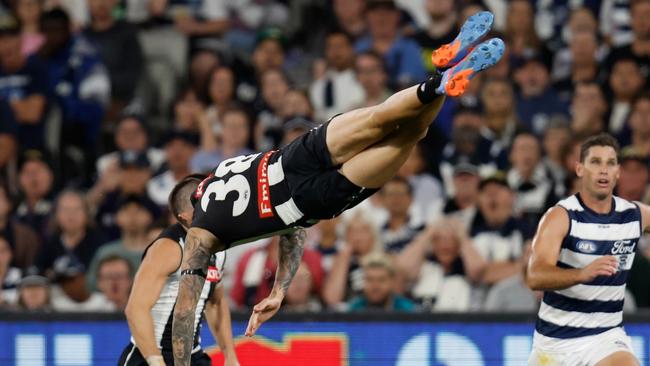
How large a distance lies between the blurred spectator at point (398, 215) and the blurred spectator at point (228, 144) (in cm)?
164

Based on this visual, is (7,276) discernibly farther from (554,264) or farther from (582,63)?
(554,264)

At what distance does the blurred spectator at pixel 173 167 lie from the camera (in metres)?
13.6

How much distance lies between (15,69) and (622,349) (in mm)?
8027

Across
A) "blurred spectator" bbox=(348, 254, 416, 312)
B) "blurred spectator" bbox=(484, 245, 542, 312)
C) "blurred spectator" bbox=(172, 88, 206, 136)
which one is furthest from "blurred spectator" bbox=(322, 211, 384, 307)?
"blurred spectator" bbox=(172, 88, 206, 136)

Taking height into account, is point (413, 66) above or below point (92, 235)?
above

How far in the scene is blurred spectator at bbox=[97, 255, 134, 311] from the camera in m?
12.1

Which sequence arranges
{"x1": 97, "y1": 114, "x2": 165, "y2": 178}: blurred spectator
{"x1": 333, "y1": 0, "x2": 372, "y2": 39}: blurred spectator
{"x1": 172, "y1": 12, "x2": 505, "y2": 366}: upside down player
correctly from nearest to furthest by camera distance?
1. {"x1": 172, "y1": 12, "x2": 505, "y2": 366}: upside down player
2. {"x1": 97, "y1": 114, "x2": 165, "y2": 178}: blurred spectator
3. {"x1": 333, "y1": 0, "x2": 372, "y2": 39}: blurred spectator

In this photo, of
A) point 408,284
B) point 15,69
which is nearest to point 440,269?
point 408,284

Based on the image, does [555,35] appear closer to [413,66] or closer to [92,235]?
[413,66]

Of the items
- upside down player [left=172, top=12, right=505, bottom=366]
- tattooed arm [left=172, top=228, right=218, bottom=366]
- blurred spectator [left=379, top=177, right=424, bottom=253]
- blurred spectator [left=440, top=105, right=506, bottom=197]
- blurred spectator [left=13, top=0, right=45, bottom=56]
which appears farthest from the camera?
blurred spectator [left=13, top=0, right=45, bottom=56]

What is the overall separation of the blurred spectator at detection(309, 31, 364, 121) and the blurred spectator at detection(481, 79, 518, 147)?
129 cm

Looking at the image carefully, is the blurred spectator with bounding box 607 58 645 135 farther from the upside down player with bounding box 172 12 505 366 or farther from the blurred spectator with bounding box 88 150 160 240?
the upside down player with bounding box 172 12 505 366

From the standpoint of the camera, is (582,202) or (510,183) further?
(510,183)

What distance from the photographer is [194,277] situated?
8.56 meters
